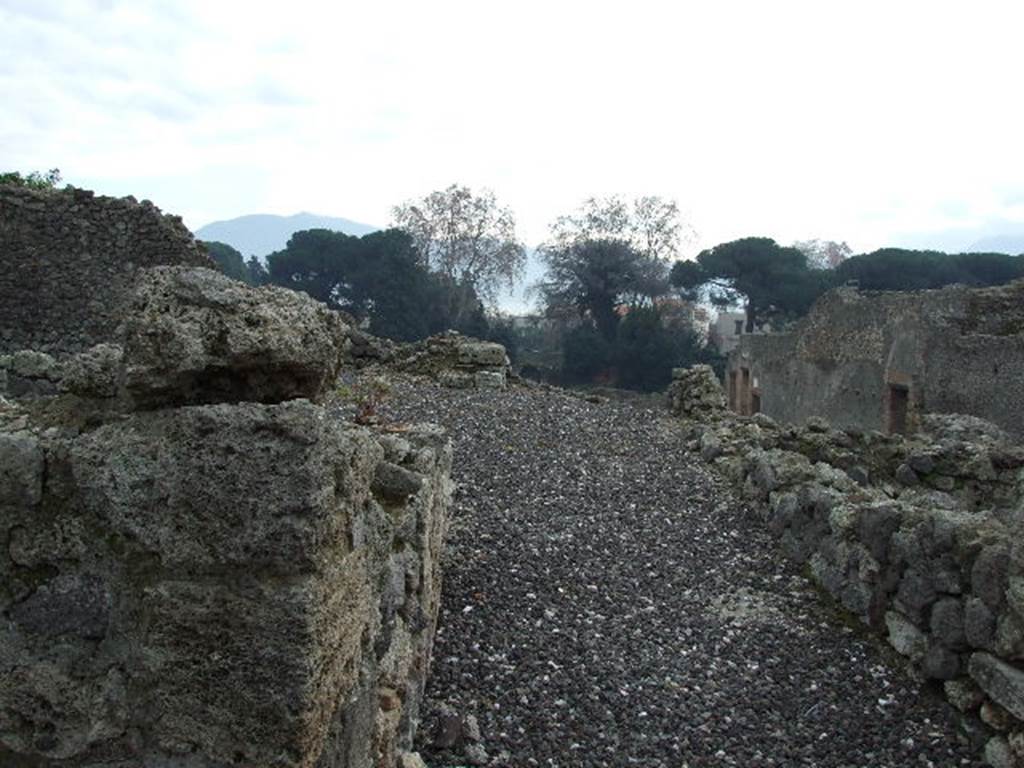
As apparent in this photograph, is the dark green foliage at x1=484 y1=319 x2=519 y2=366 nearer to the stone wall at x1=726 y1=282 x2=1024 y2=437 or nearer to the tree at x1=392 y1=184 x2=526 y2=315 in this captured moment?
the tree at x1=392 y1=184 x2=526 y2=315

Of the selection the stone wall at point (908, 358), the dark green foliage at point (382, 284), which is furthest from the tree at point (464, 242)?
the stone wall at point (908, 358)

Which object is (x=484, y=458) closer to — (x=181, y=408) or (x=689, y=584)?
(x=689, y=584)

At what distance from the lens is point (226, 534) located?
2.31 metres

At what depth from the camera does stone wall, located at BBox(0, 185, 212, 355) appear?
12586 millimetres

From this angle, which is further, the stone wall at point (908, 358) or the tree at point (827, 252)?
the tree at point (827, 252)

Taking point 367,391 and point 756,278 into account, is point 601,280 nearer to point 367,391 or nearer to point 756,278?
point 756,278

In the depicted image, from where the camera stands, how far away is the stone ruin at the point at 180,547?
7.59 feet

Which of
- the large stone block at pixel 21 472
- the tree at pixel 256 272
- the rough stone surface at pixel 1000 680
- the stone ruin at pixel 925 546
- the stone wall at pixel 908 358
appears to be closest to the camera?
the large stone block at pixel 21 472

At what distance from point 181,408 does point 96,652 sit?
2.16 feet

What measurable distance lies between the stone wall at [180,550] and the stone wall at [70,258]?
10.9 metres

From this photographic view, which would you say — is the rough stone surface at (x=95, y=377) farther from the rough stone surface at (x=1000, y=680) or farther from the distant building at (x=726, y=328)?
the distant building at (x=726, y=328)

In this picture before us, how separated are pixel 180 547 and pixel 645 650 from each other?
12.1ft

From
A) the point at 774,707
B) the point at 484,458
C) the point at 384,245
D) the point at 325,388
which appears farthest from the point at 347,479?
the point at 384,245

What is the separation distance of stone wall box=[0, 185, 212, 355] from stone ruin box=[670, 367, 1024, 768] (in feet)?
26.3
